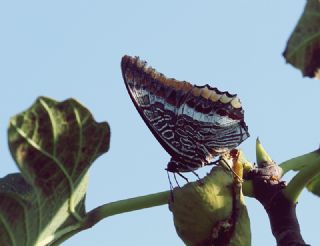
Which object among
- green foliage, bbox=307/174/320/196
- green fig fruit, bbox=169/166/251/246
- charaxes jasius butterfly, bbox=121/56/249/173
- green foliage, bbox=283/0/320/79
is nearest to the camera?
green foliage, bbox=283/0/320/79

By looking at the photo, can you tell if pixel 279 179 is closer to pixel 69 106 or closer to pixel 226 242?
pixel 226 242

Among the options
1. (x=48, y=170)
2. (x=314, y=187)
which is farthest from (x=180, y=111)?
(x=48, y=170)

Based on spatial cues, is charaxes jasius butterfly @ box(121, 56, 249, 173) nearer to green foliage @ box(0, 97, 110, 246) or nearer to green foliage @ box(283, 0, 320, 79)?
green foliage @ box(0, 97, 110, 246)

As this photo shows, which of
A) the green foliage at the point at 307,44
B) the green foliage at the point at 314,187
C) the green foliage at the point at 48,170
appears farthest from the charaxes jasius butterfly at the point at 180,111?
the green foliage at the point at 307,44

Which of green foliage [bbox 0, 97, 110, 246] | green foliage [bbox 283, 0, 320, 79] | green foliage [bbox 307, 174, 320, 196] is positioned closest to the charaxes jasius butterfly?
green foliage [bbox 307, 174, 320, 196]

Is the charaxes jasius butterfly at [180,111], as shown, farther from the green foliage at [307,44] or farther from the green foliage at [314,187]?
the green foliage at [307,44]

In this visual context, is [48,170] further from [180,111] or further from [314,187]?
[314,187]
